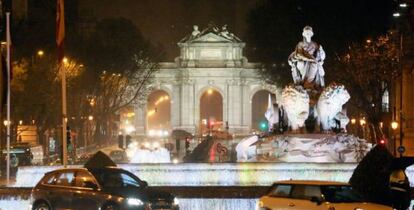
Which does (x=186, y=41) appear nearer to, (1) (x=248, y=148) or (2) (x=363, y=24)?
(2) (x=363, y=24)

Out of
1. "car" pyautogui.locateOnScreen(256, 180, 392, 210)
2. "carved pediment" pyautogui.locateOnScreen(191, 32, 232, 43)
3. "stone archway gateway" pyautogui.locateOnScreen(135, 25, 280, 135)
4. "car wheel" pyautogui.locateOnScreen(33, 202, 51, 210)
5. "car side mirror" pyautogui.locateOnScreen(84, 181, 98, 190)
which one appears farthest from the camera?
"stone archway gateway" pyautogui.locateOnScreen(135, 25, 280, 135)

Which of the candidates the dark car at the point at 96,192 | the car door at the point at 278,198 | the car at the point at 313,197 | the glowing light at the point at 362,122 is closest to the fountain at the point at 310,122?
the dark car at the point at 96,192

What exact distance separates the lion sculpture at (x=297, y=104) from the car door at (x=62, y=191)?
14.3m

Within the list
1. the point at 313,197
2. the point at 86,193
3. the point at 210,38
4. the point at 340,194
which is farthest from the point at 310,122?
the point at 210,38

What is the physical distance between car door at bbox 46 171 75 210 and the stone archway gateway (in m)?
117

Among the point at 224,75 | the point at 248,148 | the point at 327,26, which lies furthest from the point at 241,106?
the point at 248,148

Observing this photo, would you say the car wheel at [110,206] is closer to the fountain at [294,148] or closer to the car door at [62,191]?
the car door at [62,191]

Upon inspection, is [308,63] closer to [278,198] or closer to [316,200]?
[278,198]

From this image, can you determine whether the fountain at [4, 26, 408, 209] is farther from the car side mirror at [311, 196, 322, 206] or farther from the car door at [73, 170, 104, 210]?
the car side mirror at [311, 196, 322, 206]

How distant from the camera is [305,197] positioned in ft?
69.2

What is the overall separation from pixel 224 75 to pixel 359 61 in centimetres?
8441

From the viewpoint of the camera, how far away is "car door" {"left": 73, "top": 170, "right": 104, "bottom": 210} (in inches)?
916

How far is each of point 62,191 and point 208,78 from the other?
12032 centimetres

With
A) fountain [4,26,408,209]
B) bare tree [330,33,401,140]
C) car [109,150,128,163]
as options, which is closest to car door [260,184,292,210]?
fountain [4,26,408,209]
